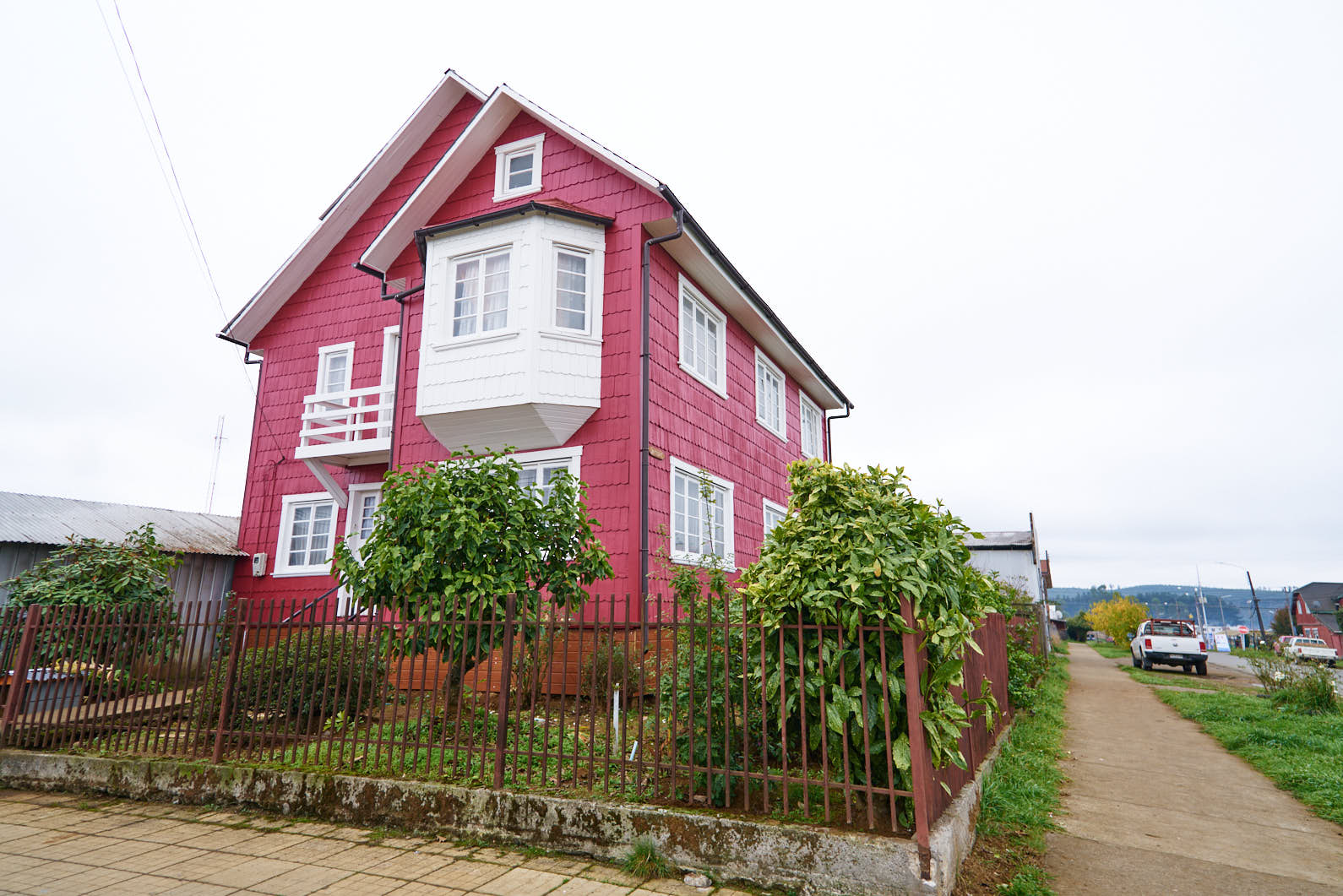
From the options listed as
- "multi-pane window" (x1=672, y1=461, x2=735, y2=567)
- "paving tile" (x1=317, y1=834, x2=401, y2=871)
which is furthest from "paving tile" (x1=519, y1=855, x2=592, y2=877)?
"multi-pane window" (x1=672, y1=461, x2=735, y2=567)

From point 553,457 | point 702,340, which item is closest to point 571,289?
point 553,457

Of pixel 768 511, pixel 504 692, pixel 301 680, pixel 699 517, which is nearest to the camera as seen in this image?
pixel 504 692

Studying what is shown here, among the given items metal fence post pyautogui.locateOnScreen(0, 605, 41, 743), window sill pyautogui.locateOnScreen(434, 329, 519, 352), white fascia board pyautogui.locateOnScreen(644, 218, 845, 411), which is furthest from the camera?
white fascia board pyautogui.locateOnScreen(644, 218, 845, 411)

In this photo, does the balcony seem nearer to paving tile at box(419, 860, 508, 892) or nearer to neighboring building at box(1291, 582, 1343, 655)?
paving tile at box(419, 860, 508, 892)

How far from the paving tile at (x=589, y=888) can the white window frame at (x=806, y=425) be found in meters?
15.0

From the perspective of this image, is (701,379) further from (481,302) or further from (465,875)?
(465,875)

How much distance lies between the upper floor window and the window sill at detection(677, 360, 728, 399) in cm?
190

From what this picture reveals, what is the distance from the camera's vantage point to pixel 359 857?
5371mm

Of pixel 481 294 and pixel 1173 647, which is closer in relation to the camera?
pixel 481 294

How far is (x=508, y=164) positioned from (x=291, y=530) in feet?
29.3

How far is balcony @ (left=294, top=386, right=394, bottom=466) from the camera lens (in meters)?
13.8

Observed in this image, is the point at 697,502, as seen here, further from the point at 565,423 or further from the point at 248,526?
the point at 248,526

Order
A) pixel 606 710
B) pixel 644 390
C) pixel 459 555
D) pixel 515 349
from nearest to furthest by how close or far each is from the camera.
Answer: pixel 606 710 → pixel 459 555 → pixel 515 349 → pixel 644 390

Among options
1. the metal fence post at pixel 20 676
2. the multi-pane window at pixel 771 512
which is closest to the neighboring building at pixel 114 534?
the metal fence post at pixel 20 676
